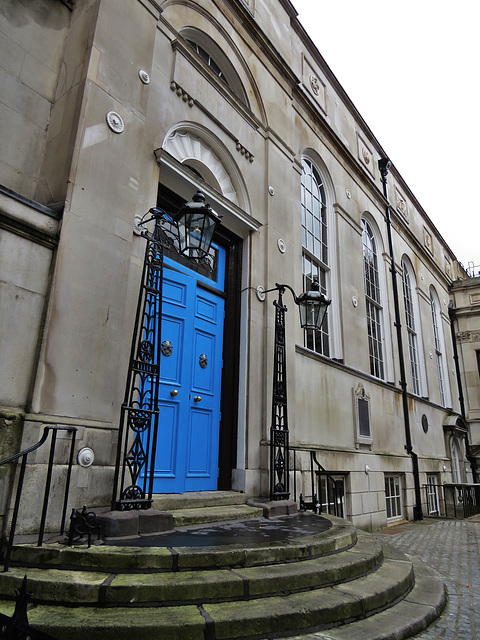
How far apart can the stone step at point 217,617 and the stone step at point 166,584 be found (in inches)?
1.8

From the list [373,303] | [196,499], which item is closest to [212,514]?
[196,499]

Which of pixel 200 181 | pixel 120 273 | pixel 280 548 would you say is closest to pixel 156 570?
pixel 280 548

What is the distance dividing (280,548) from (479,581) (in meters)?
2.87

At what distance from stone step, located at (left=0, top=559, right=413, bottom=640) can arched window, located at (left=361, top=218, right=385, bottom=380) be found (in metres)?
9.07

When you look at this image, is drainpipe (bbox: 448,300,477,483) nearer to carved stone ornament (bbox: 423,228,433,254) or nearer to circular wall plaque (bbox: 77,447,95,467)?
carved stone ornament (bbox: 423,228,433,254)

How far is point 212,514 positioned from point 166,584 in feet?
7.08

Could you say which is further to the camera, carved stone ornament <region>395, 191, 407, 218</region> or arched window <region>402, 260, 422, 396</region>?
carved stone ornament <region>395, 191, 407, 218</region>

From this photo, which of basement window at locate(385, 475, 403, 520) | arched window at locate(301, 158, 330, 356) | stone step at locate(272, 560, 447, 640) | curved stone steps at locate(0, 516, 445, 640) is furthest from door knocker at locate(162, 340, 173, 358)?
basement window at locate(385, 475, 403, 520)

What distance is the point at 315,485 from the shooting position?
27.1 ft

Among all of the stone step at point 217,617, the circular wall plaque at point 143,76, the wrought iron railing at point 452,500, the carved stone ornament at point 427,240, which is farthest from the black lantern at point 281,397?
A: the carved stone ornament at point 427,240

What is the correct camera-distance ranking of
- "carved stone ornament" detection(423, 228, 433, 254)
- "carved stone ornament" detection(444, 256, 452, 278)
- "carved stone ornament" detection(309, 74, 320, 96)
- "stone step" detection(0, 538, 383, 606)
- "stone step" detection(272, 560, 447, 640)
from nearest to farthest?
"stone step" detection(0, 538, 383, 606) < "stone step" detection(272, 560, 447, 640) < "carved stone ornament" detection(309, 74, 320, 96) < "carved stone ornament" detection(423, 228, 433, 254) < "carved stone ornament" detection(444, 256, 452, 278)

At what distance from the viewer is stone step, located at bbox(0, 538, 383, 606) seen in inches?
111

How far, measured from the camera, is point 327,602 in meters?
3.13

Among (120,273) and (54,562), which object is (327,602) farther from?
(120,273)
